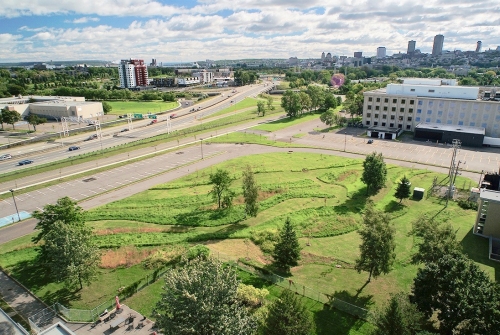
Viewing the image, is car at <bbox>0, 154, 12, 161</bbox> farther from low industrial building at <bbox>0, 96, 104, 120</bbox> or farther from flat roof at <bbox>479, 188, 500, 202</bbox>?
flat roof at <bbox>479, 188, 500, 202</bbox>

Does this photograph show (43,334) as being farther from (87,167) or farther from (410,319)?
(87,167)

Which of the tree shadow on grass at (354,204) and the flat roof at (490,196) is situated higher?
the flat roof at (490,196)

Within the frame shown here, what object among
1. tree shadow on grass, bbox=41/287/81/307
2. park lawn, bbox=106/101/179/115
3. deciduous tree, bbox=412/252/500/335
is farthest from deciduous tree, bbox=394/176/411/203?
park lawn, bbox=106/101/179/115

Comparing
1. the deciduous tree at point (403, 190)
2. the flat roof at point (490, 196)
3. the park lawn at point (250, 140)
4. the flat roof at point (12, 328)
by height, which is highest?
the flat roof at point (490, 196)

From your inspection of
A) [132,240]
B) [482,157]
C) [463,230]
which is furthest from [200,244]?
[482,157]

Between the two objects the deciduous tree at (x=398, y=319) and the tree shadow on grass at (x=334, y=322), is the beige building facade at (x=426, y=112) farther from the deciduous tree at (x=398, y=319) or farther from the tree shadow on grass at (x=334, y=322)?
the deciduous tree at (x=398, y=319)

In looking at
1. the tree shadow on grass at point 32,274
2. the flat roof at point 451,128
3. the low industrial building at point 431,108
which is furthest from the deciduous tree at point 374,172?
the flat roof at point 451,128
